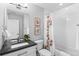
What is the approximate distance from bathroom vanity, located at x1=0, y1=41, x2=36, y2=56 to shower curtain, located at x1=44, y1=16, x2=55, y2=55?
0.24 metres

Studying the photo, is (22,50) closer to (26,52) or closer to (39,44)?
(26,52)

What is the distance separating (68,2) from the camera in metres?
1.35

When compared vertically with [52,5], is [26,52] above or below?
below

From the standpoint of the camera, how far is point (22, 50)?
131 centimetres

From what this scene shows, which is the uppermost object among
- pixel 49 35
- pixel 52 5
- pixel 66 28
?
pixel 52 5

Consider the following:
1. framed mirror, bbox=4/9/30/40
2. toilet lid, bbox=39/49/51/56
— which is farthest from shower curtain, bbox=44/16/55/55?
framed mirror, bbox=4/9/30/40

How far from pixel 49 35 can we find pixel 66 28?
1.04 ft

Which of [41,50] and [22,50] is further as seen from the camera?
[41,50]

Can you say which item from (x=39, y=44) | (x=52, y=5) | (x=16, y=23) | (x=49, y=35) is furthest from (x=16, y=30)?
(x=52, y=5)

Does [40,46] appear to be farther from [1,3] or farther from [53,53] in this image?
[1,3]

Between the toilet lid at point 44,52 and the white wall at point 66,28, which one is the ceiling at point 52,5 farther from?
the toilet lid at point 44,52

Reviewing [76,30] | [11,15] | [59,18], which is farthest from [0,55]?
[76,30]

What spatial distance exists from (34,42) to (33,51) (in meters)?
0.15

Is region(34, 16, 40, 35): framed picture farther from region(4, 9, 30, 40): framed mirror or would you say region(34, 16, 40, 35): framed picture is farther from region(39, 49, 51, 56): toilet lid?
region(39, 49, 51, 56): toilet lid
